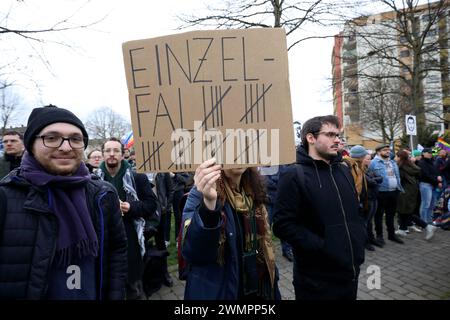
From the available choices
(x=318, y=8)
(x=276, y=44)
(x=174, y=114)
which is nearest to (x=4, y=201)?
(x=174, y=114)

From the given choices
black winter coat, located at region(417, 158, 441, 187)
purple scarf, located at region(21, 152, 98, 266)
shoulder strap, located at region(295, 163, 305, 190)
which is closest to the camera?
purple scarf, located at region(21, 152, 98, 266)

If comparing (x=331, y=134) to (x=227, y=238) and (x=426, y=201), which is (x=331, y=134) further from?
(x=426, y=201)

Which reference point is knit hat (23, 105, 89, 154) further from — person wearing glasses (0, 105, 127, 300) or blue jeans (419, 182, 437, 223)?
blue jeans (419, 182, 437, 223)

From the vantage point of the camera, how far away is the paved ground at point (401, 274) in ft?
11.6

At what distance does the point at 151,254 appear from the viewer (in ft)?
11.7

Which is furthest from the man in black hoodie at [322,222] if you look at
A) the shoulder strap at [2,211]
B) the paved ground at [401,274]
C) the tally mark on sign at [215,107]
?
the shoulder strap at [2,211]

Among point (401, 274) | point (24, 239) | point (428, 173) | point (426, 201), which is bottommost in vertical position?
point (401, 274)

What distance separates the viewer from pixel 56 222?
1.48 m

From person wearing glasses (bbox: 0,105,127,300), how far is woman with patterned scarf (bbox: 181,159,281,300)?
1.70 ft

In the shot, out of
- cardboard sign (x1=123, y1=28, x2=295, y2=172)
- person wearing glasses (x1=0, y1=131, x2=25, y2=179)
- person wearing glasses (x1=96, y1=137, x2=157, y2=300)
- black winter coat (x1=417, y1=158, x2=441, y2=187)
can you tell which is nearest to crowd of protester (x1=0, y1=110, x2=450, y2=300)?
cardboard sign (x1=123, y1=28, x2=295, y2=172)

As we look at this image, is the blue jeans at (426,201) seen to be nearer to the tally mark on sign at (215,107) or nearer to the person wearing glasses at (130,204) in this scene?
the person wearing glasses at (130,204)

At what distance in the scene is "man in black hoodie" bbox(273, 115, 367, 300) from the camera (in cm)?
202

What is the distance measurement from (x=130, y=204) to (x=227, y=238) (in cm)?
167

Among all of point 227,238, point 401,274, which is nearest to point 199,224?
point 227,238
